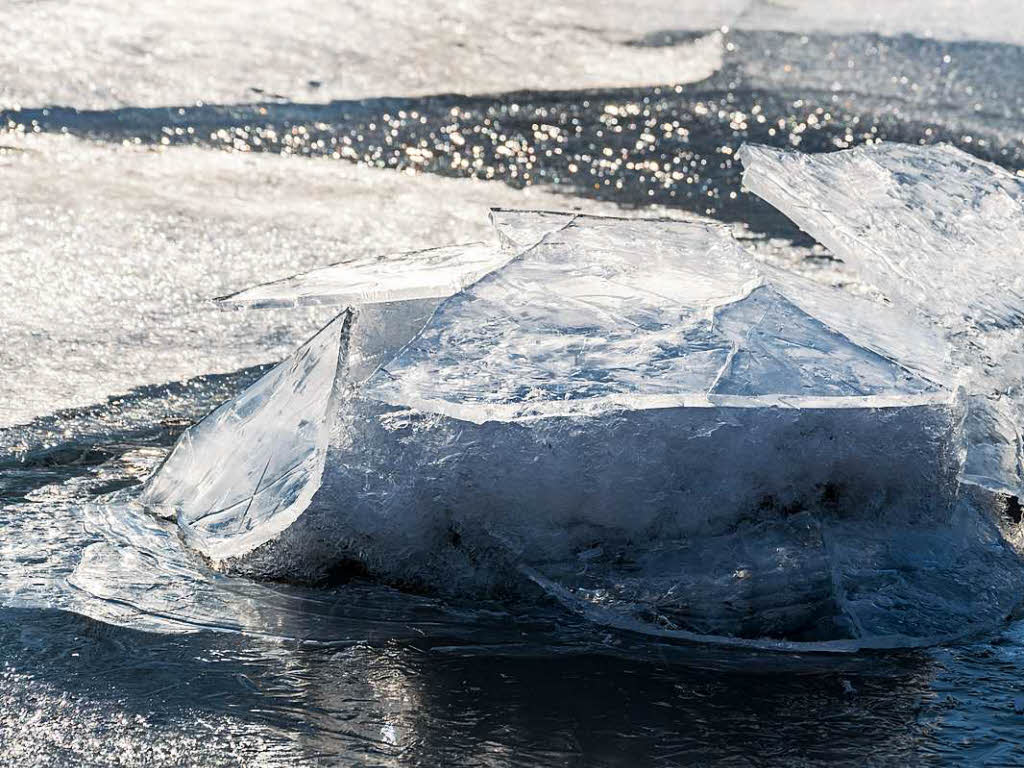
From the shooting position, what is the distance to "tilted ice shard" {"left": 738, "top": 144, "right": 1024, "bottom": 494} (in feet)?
7.47

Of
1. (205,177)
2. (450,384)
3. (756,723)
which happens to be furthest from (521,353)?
(205,177)

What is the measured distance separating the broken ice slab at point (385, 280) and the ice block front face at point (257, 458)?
0.23 ft

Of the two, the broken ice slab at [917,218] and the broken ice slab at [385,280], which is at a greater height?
the broken ice slab at [917,218]

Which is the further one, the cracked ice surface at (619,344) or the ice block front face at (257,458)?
the ice block front face at (257,458)

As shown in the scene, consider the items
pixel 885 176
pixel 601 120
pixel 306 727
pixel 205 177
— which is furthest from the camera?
pixel 601 120

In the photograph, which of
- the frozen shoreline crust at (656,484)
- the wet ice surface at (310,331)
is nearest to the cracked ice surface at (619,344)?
the frozen shoreline crust at (656,484)

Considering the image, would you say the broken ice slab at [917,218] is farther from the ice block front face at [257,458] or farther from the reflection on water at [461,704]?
the ice block front face at [257,458]

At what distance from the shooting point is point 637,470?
200 centimetres

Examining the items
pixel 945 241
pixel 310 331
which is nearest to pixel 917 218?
Answer: pixel 945 241

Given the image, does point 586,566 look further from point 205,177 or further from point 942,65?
point 942,65

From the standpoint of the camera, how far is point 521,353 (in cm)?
196

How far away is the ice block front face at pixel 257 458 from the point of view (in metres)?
2.03

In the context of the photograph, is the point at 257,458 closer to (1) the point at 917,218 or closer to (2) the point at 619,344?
(2) the point at 619,344

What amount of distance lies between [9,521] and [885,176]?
1.78 meters
